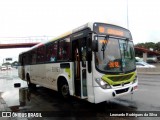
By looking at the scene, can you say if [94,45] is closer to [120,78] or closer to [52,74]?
[120,78]

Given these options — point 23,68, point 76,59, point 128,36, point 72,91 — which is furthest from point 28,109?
point 23,68

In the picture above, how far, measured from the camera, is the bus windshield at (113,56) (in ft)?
25.6

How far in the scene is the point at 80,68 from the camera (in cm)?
866

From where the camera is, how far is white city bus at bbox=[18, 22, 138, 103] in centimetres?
770

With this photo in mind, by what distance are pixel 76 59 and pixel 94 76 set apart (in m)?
1.60

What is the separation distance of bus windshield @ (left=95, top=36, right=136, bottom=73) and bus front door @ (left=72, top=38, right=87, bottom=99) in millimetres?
785

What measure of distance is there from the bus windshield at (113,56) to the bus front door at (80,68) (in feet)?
2.57

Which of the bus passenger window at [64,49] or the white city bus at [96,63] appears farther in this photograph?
the bus passenger window at [64,49]

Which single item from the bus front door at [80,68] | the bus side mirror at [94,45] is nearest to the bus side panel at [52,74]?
the bus front door at [80,68]

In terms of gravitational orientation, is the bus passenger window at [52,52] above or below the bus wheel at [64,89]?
above

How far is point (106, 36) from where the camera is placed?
26.6ft

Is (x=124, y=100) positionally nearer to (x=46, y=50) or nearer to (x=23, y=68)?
(x=46, y=50)

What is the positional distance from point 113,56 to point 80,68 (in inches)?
55.5

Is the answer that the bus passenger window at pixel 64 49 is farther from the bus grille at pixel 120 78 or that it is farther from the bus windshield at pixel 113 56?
the bus grille at pixel 120 78
